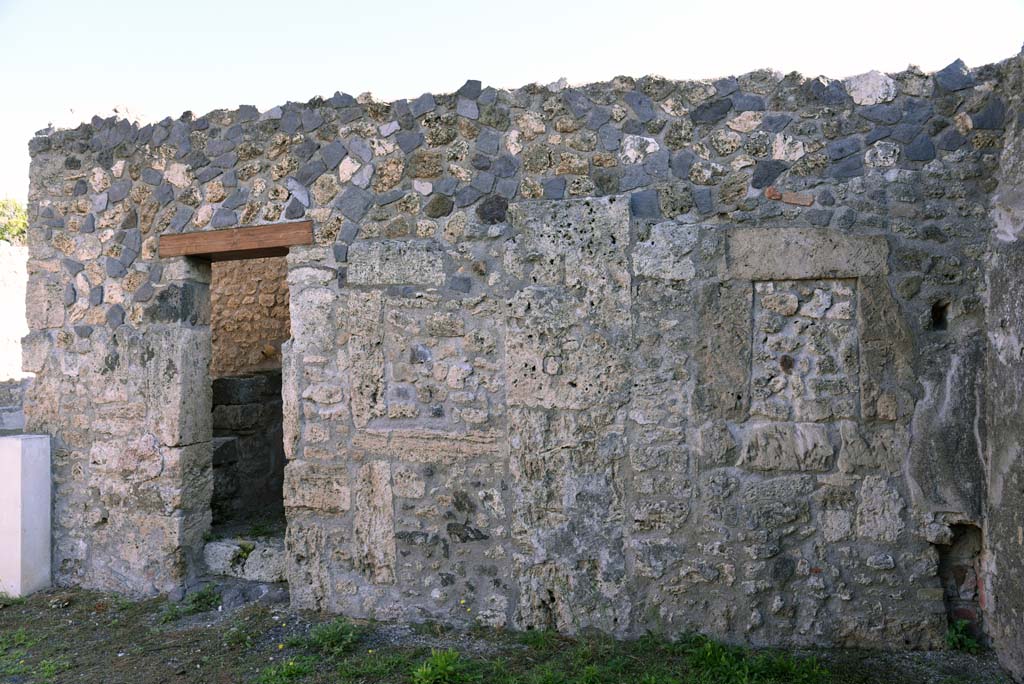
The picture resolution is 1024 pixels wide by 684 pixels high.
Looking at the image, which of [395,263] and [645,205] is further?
[395,263]

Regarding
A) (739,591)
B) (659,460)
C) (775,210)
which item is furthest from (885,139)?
(739,591)

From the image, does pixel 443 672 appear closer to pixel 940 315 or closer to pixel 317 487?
pixel 317 487

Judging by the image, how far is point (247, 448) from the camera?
18.2 ft

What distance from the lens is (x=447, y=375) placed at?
→ 3.97 meters

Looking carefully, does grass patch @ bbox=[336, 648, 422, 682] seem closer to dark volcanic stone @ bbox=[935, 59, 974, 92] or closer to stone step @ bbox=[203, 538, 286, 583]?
stone step @ bbox=[203, 538, 286, 583]

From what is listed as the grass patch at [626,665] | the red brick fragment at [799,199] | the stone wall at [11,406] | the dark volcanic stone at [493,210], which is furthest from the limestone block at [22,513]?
the red brick fragment at [799,199]

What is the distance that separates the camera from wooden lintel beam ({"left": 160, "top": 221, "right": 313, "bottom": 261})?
4207 mm

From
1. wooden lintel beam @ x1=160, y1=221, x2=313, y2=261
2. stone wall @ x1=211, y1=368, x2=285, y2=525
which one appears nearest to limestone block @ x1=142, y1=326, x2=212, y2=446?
wooden lintel beam @ x1=160, y1=221, x2=313, y2=261

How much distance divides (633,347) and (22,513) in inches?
150

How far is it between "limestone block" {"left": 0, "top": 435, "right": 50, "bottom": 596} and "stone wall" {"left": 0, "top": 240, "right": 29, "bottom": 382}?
150 inches

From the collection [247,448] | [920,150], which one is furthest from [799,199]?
[247,448]

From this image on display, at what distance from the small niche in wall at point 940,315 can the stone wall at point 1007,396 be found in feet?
0.57

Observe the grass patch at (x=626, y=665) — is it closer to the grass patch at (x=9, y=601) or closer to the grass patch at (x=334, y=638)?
the grass patch at (x=334, y=638)

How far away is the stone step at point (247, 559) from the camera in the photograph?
14.8 ft
